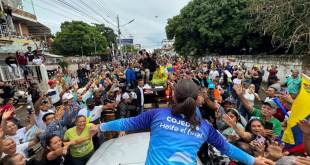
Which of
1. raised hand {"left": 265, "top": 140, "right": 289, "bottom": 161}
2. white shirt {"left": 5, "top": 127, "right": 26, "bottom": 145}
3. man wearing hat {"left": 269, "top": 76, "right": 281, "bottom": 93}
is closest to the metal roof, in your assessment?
white shirt {"left": 5, "top": 127, "right": 26, "bottom": 145}

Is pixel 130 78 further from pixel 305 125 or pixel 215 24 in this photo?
pixel 215 24

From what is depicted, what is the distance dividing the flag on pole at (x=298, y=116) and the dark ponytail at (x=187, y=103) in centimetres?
119

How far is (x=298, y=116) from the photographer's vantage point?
1.67 meters

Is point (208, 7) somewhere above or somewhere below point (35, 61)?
above

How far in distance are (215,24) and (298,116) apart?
61.3ft

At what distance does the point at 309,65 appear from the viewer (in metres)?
8.94

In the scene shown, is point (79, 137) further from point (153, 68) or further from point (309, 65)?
point (309, 65)

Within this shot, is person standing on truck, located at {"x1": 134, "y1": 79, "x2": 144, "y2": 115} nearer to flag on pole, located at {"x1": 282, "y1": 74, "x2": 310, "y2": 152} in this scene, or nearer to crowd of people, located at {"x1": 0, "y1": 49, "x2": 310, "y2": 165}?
crowd of people, located at {"x1": 0, "y1": 49, "x2": 310, "y2": 165}

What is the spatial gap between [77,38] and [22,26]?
21.5 meters

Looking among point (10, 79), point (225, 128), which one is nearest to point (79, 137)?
point (225, 128)

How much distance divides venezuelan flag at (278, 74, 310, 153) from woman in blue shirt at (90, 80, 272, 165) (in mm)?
617

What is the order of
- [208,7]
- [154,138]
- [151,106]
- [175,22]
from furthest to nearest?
[175,22] → [208,7] → [151,106] → [154,138]

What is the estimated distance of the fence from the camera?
961cm

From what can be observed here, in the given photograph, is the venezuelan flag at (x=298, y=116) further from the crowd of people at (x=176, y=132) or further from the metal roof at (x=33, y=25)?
the metal roof at (x=33, y=25)
